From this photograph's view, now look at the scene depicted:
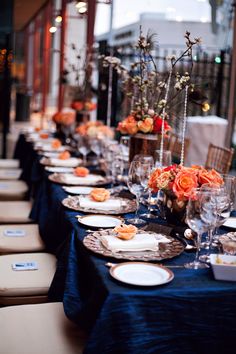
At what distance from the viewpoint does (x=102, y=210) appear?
2.57 m

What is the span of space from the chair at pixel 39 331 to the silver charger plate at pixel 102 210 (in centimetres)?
51

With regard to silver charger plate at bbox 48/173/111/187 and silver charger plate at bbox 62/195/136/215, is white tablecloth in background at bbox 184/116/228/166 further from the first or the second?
silver charger plate at bbox 62/195/136/215

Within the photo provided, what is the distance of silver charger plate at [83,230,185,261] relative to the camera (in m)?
1.88

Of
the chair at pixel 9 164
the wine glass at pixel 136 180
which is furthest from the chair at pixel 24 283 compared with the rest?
the chair at pixel 9 164

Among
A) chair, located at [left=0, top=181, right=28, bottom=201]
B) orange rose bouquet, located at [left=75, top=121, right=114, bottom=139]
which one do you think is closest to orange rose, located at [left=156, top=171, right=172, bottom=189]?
orange rose bouquet, located at [left=75, top=121, right=114, bottom=139]

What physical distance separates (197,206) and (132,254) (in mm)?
292

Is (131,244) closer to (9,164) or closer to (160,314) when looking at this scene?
(160,314)

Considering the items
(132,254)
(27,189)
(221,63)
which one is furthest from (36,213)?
(221,63)

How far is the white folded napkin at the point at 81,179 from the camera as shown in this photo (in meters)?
3.28

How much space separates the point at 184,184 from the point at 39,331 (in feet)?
2.57

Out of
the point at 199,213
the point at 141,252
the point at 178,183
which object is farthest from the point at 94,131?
the point at 199,213

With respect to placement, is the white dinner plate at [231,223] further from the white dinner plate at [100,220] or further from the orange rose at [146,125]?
the orange rose at [146,125]

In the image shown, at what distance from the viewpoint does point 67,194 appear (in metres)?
2.98

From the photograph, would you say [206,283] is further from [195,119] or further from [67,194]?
[195,119]
